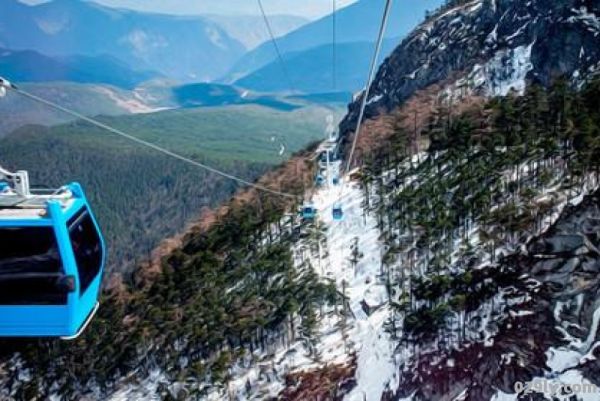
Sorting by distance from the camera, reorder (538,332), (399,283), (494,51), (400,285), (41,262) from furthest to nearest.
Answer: (494,51), (399,283), (400,285), (538,332), (41,262)

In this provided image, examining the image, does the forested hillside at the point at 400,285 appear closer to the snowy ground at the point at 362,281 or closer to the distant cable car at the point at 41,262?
the snowy ground at the point at 362,281

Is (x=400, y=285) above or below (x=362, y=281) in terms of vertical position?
above

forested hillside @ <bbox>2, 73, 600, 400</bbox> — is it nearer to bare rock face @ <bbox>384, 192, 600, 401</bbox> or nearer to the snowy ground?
bare rock face @ <bbox>384, 192, 600, 401</bbox>

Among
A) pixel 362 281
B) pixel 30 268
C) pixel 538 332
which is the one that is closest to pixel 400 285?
pixel 362 281

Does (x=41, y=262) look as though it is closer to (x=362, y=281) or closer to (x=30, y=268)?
(x=30, y=268)

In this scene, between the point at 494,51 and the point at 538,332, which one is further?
the point at 494,51

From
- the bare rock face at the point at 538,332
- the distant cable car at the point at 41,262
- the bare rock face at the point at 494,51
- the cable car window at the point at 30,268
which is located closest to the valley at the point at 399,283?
the bare rock face at the point at 538,332
